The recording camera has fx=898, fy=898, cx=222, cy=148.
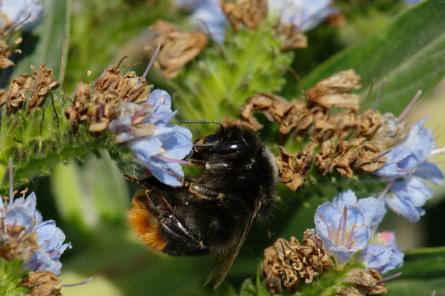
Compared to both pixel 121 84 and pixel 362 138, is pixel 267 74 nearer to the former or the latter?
pixel 362 138

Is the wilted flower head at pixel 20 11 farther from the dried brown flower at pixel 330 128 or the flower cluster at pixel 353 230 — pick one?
the flower cluster at pixel 353 230

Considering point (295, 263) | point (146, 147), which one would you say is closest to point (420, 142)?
point (295, 263)

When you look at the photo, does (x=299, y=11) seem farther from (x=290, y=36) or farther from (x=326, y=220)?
(x=326, y=220)

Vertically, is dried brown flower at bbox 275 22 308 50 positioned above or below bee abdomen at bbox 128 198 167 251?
above

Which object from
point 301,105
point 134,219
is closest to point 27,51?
point 134,219

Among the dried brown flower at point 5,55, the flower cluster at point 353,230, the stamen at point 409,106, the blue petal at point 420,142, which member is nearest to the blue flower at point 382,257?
the flower cluster at point 353,230

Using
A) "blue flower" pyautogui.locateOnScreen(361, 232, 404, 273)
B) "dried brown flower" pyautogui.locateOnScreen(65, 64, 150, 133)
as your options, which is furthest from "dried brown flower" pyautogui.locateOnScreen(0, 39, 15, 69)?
"blue flower" pyautogui.locateOnScreen(361, 232, 404, 273)

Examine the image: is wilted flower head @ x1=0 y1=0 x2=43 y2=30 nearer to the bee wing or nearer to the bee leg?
the bee leg
